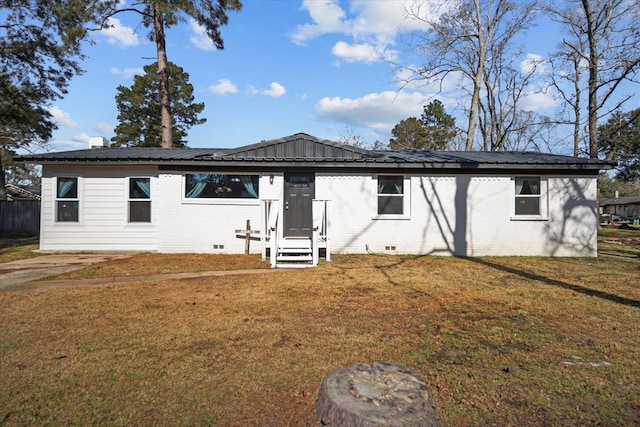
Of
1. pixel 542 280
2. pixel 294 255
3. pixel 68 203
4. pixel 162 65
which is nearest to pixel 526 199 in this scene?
pixel 542 280

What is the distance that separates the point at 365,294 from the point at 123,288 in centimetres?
413

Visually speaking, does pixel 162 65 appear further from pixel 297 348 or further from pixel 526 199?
pixel 297 348

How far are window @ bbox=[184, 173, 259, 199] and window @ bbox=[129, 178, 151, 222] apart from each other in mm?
1270

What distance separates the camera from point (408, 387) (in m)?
2.21

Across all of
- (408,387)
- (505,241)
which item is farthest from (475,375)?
(505,241)

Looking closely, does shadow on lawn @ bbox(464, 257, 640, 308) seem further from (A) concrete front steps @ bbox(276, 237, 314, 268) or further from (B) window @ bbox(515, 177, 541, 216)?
(A) concrete front steps @ bbox(276, 237, 314, 268)

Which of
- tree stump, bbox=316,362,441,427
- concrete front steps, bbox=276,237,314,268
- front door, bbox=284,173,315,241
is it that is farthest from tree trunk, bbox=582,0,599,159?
tree stump, bbox=316,362,441,427

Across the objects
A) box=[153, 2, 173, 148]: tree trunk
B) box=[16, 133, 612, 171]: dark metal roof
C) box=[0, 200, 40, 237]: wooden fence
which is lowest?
box=[0, 200, 40, 237]: wooden fence

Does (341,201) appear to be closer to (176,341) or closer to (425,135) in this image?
(176,341)

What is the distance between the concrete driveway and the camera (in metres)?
6.60

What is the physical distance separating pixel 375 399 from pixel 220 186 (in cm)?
888

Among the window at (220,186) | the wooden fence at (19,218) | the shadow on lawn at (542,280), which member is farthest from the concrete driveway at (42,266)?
the wooden fence at (19,218)

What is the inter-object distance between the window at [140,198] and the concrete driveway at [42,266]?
4.03 ft

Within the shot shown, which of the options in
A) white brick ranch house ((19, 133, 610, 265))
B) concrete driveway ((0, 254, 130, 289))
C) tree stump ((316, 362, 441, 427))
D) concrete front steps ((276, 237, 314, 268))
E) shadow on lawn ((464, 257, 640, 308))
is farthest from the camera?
white brick ranch house ((19, 133, 610, 265))
